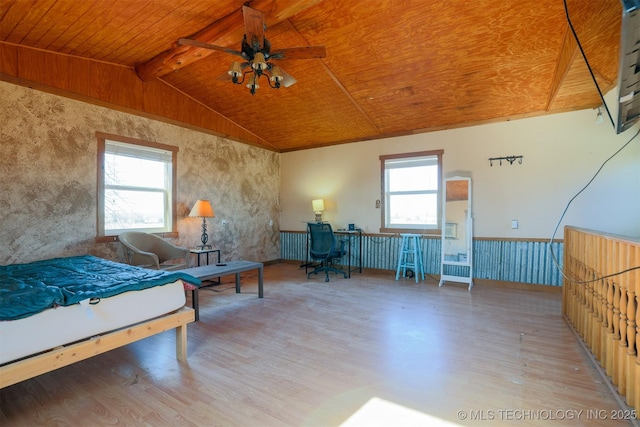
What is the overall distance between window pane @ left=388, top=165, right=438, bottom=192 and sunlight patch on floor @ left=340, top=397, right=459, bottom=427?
13.0 feet

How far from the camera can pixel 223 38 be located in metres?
3.25

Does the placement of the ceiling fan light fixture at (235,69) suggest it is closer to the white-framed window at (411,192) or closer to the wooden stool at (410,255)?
the white-framed window at (411,192)

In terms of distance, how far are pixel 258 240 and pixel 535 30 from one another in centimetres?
517

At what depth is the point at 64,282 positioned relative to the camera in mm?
2117

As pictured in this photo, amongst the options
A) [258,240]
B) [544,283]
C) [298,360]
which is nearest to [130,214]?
[258,240]

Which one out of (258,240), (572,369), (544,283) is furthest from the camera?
(258,240)

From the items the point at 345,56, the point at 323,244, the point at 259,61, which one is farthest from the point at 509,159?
the point at 259,61

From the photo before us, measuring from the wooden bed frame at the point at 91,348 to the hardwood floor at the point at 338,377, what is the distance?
252mm

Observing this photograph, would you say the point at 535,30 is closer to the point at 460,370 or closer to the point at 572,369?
the point at 572,369

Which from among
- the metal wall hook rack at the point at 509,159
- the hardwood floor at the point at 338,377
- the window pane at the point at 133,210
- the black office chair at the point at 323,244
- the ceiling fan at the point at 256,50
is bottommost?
the hardwood floor at the point at 338,377

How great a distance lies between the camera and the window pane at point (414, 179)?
200 inches

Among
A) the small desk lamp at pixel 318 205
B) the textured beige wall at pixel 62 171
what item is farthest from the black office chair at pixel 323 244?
the textured beige wall at pixel 62 171

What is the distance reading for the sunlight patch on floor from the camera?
1594 mm

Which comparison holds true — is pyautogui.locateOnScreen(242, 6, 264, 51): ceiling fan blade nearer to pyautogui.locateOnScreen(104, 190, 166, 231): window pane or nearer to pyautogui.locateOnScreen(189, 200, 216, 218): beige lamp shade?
pyautogui.locateOnScreen(189, 200, 216, 218): beige lamp shade
